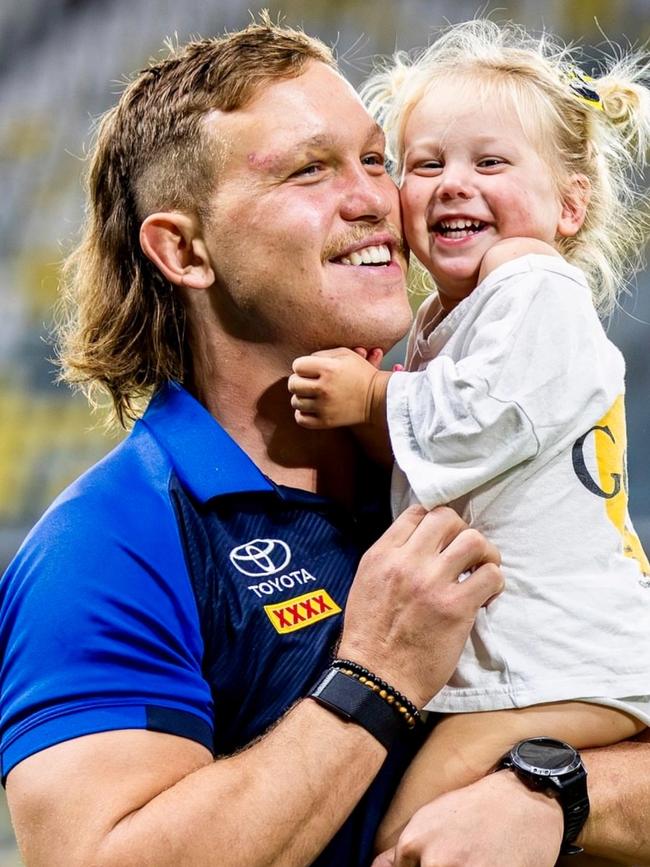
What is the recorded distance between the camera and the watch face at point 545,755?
1461mm

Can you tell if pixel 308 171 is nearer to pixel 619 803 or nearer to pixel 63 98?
pixel 619 803

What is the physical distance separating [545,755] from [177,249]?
3.02 feet

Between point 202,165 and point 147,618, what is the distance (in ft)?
2.42

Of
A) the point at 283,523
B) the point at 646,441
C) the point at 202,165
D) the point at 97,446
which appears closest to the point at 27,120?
the point at 97,446

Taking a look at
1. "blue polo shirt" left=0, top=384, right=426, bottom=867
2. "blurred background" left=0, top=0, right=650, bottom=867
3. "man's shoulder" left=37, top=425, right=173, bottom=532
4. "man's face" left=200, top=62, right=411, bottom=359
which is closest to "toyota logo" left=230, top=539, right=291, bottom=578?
"blue polo shirt" left=0, top=384, right=426, bottom=867

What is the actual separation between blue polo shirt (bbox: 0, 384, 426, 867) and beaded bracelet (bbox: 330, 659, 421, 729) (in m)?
0.14

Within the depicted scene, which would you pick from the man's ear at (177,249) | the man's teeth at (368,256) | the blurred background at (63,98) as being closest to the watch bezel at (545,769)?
the man's teeth at (368,256)

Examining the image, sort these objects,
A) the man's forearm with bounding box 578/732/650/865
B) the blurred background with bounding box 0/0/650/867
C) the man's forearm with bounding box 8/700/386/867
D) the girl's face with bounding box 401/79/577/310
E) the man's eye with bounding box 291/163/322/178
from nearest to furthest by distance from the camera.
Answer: the man's forearm with bounding box 8/700/386/867 → the man's forearm with bounding box 578/732/650/865 → the girl's face with bounding box 401/79/577/310 → the man's eye with bounding box 291/163/322/178 → the blurred background with bounding box 0/0/650/867

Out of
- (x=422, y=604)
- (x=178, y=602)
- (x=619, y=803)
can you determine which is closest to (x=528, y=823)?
(x=619, y=803)

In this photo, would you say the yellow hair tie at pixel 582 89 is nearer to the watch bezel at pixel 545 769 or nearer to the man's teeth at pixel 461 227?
the man's teeth at pixel 461 227

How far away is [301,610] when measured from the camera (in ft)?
5.30

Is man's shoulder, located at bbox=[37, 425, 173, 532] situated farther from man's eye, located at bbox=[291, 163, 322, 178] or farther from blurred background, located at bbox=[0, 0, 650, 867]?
blurred background, located at bbox=[0, 0, 650, 867]

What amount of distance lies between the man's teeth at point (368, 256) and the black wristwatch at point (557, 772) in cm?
70

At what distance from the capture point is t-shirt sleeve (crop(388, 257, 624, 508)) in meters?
1.47
